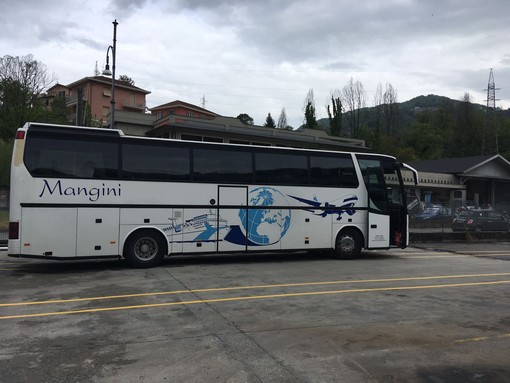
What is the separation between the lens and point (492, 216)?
25719 mm

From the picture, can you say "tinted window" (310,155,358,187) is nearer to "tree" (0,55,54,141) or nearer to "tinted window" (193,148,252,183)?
"tinted window" (193,148,252,183)

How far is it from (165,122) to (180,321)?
1242 inches

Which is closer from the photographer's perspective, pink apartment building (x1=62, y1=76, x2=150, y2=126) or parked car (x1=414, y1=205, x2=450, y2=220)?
parked car (x1=414, y1=205, x2=450, y2=220)

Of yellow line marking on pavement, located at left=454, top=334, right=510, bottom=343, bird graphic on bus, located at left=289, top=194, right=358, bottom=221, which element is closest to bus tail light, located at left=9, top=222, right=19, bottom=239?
bird graphic on bus, located at left=289, top=194, right=358, bottom=221

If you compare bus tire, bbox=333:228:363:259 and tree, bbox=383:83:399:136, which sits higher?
tree, bbox=383:83:399:136

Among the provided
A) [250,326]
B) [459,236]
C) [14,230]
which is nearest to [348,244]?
[250,326]

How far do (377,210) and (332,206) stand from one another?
5.67 feet

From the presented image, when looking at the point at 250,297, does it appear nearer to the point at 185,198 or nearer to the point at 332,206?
the point at 185,198

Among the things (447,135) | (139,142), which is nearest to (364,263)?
(139,142)

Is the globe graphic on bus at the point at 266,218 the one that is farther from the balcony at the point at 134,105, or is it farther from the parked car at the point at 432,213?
the balcony at the point at 134,105

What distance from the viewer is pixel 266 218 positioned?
1320 centimetres

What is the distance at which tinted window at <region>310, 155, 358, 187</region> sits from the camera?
545 inches

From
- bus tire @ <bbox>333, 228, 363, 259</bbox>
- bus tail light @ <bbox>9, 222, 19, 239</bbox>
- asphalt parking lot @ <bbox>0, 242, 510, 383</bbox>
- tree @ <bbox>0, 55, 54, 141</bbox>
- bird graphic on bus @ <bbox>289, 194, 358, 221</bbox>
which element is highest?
tree @ <bbox>0, 55, 54, 141</bbox>

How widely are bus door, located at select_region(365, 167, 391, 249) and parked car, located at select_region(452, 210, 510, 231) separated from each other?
1154 cm
